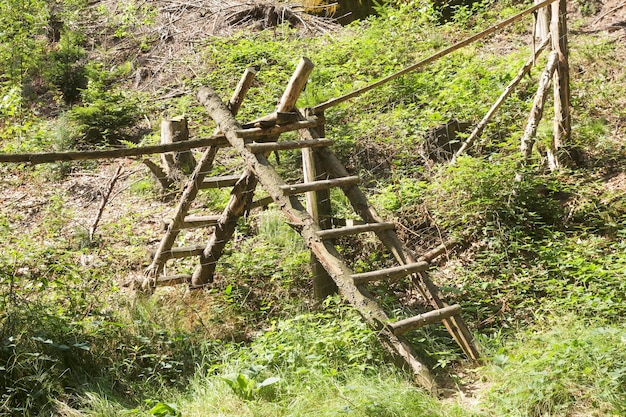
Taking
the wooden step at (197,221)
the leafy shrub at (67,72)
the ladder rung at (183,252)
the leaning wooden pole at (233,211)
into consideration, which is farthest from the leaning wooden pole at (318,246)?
the leafy shrub at (67,72)

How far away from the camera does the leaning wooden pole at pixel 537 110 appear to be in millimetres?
6578

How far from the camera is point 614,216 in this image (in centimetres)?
612

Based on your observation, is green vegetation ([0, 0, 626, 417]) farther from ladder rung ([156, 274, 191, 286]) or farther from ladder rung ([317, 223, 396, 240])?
ladder rung ([317, 223, 396, 240])

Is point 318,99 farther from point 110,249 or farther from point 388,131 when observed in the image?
point 110,249

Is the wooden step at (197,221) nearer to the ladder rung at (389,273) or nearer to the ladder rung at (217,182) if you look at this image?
the ladder rung at (217,182)

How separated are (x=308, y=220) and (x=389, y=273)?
74cm

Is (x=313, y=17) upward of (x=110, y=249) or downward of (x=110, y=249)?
upward

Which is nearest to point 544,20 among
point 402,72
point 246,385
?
point 402,72

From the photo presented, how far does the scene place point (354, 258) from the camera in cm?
649

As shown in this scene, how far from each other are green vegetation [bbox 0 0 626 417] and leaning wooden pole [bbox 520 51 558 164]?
0.16m

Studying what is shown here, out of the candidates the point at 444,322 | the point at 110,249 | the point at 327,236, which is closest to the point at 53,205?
the point at 110,249

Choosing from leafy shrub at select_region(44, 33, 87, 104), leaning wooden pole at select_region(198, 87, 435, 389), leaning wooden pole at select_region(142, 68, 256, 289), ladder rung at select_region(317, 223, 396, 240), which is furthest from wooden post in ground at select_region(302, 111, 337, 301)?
leafy shrub at select_region(44, 33, 87, 104)

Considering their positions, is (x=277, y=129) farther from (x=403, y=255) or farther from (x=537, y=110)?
(x=537, y=110)

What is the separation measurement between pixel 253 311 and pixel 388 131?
3364 mm
